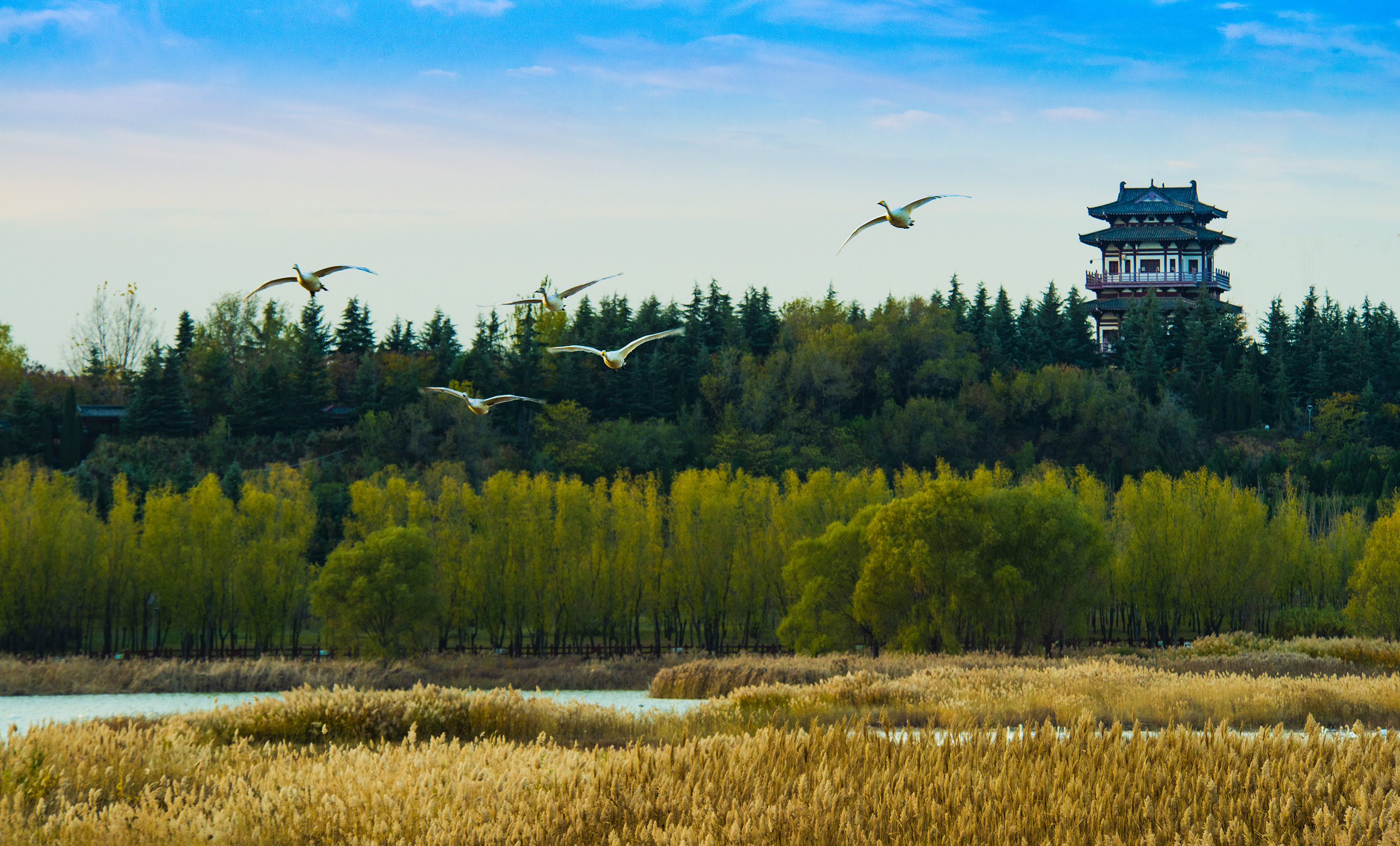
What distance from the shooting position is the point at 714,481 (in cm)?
5919

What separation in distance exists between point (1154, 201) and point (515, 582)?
68.8 meters

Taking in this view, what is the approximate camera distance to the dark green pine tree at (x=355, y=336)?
92.0m

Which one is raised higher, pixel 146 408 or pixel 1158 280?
pixel 1158 280

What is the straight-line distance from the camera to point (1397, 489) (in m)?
62.6

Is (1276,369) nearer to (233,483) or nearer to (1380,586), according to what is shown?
(1380,586)

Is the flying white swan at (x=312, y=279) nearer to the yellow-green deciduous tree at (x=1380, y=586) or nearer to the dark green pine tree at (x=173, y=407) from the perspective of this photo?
the yellow-green deciduous tree at (x=1380, y=586)

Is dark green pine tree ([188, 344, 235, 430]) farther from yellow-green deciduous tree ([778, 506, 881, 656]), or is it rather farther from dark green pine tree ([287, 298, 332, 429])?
yellow-green deciduous tree ([778, 506, 881, 656])

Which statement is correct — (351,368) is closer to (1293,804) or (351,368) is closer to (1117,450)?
(1117,450)

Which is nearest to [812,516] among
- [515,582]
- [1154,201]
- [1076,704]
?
[515,582]

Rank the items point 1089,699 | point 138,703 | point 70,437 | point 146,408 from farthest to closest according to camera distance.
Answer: point 146,408 → point 70,437 → point 138,703 → point 1089,699

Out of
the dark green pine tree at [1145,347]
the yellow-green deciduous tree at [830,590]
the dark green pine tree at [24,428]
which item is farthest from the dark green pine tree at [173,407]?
the dark green pine tree at [1145,347]

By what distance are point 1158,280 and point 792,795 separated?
3792 inches

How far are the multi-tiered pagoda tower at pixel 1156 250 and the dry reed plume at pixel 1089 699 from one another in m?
77.5

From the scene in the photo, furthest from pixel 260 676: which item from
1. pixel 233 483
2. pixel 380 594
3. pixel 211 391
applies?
pixel 211 391
